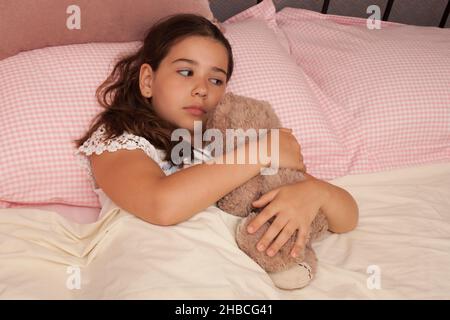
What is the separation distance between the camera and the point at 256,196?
3.05ft

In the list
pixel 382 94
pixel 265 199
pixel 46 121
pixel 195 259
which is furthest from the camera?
pixel 382 94

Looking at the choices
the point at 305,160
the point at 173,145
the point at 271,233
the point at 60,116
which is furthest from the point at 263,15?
the point at 271,233

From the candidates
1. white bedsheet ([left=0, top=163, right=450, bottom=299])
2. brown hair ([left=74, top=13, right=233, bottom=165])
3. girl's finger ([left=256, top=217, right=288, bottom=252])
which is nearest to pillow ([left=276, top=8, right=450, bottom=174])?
white bedsheet ([left=0, top=163, right=450, bottom=299])

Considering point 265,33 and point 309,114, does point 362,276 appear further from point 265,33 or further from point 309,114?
point 265,33

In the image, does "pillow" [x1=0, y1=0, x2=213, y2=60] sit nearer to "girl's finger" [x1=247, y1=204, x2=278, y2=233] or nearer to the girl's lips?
the girl's lips

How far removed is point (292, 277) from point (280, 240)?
75 mm

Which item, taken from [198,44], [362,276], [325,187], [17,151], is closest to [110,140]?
[17,151]

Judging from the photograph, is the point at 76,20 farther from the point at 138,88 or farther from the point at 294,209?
the point at 294,209

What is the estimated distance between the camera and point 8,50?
3.66 feet

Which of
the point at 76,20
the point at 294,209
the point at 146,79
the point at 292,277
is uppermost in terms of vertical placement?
the point at 76,20

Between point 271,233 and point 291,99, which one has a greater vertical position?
point 291,99

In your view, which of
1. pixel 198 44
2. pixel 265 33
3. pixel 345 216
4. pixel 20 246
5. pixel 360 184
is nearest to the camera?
pixel 20 246
